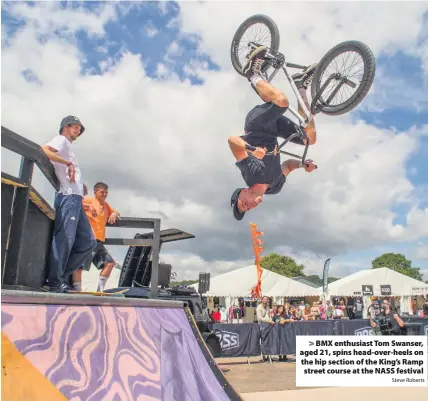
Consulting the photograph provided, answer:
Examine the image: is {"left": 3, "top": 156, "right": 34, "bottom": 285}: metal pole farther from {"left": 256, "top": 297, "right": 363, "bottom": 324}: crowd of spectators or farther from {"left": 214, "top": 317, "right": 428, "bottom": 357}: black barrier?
{"left": 256, "top": 297, "right": 363, "bottom": 324}: crowd of spectators

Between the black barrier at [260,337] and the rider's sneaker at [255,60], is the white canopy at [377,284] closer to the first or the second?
the black barrier at [260,337]

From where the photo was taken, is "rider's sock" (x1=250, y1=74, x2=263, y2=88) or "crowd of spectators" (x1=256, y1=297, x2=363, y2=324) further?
"crowd of spectators" (x1=256, y1=297, x2=363, y2=324)

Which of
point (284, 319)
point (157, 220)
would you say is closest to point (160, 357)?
point (157, 220)

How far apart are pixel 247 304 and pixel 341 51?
1977cm

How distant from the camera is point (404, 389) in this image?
6.23 m

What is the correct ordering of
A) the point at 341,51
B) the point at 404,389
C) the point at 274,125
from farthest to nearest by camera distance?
the point at 274,125 → the point at 341,51 → the point at 404,389

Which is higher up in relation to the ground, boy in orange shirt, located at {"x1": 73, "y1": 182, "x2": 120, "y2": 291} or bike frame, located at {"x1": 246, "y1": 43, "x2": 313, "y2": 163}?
bike frame, located at {"x1": 246, "y1": 43, "x2": 313, "y2": 163}

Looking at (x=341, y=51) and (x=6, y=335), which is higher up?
(x=341, y=51)

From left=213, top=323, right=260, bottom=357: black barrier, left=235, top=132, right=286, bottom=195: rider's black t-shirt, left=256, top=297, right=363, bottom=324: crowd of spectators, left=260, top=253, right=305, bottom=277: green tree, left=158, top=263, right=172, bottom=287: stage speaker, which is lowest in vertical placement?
left=213, top=323, right=260, bottom=357: black barrier

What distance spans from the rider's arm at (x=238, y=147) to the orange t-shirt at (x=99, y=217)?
2.99m

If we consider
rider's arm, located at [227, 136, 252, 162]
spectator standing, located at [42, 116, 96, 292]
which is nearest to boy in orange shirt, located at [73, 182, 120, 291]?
spectator standing, located at [42, 116, 96, 292]

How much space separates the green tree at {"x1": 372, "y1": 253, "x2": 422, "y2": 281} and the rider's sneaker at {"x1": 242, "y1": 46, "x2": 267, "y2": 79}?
7893 cm

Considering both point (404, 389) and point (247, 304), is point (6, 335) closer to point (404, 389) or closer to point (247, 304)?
point (404, 389)

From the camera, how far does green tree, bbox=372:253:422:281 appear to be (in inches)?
→ 3152
